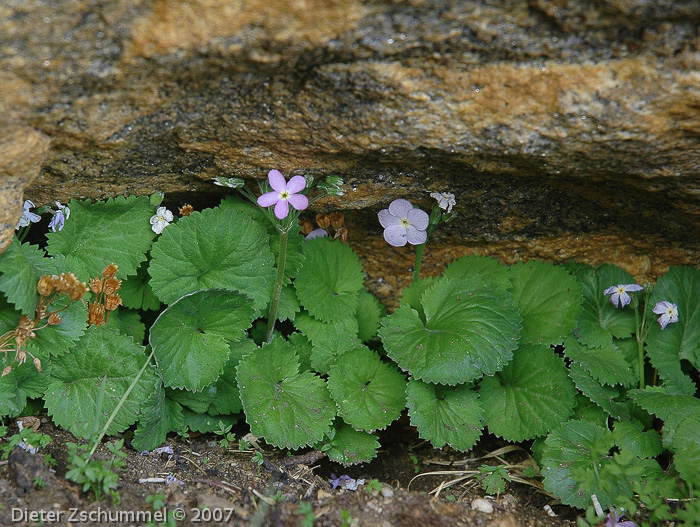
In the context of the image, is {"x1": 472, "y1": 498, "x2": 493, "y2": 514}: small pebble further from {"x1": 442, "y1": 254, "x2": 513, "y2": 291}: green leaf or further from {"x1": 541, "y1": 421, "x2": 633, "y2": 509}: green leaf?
{"x1": 442, "y1": 254, "x2": 513, "y2": 291}: green leaf

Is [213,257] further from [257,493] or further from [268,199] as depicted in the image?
[257,493]

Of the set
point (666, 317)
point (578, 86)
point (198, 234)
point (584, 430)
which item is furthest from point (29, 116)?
point (666, 317)

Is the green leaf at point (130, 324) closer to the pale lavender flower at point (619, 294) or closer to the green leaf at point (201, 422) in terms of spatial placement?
the green leaf at point (201, 422)

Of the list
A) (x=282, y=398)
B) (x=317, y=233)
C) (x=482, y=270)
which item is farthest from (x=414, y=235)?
(x=282, y=398)

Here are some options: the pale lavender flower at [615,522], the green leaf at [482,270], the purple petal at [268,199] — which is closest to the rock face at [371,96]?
the purple petal at [268,199]

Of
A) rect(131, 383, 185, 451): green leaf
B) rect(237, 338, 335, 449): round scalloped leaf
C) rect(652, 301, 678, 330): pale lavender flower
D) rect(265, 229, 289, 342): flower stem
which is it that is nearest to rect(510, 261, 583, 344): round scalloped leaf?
rect(652, 301, 678, 330): pale lavender flower

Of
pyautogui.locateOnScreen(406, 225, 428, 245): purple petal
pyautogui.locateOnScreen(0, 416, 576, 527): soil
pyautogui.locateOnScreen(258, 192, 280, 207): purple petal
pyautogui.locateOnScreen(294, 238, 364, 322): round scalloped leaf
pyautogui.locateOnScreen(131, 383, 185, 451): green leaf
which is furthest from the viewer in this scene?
pyautogui.locateOnScreen(294, 238, 364, 322): round scalloped leaf
